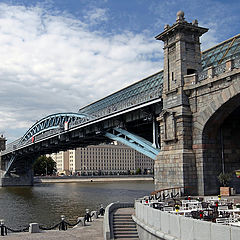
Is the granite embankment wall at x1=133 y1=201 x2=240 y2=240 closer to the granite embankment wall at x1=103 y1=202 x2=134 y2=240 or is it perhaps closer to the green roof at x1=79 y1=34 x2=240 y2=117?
the granite embankment wall at x1=103 y1=202 x2=134 y2=240

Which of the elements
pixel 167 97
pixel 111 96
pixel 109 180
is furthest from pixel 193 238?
pixel 109 180

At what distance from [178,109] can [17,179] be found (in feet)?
275

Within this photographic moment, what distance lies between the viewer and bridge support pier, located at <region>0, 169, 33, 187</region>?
101150 mm

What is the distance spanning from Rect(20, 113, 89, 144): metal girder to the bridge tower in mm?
31338

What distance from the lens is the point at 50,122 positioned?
82.2 metres

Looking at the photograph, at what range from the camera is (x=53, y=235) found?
67.9 ft

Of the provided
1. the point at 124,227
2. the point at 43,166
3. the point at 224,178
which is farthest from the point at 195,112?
the point at 43,166

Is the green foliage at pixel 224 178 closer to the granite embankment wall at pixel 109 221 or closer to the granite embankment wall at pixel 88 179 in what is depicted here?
the granite embankment wall at pixel 109 221

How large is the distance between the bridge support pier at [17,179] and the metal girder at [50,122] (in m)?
12.0

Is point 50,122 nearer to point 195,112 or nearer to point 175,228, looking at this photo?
point 195,112

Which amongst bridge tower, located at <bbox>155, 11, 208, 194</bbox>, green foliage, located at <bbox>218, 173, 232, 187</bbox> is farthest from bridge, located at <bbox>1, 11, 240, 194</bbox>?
green foliage, located at <bbox>218, 173, 232, 187</bbox>

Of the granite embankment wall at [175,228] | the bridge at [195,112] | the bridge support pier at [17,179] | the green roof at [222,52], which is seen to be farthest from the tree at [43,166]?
the granite embankment wall at [175,228]

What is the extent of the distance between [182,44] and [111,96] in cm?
4408

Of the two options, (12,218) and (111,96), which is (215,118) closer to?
(12,218)
